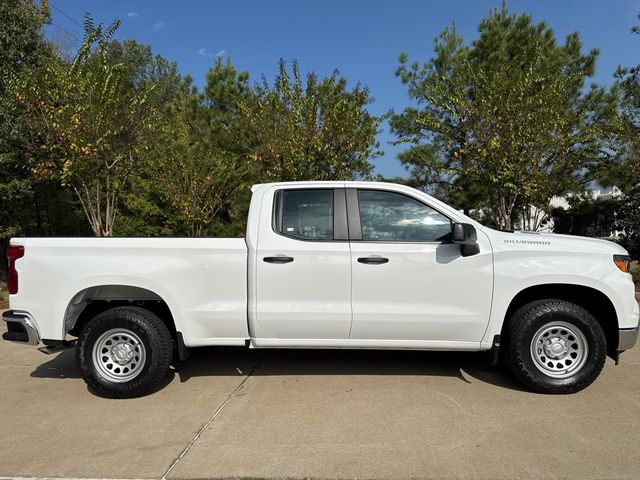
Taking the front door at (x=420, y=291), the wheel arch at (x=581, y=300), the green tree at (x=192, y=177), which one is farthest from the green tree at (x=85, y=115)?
the wheel arch at (x=581, y=300)

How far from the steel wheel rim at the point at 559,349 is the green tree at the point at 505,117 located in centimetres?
623

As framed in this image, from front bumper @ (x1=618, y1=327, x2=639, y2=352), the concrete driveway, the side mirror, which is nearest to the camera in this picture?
the concrete driveway

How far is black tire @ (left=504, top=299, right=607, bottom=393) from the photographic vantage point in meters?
4.23

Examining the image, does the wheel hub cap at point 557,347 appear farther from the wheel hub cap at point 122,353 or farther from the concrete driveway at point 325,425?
the wheel hub cap at point 122,353

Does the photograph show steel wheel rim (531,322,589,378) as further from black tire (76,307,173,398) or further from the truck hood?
black tire (76,307,173,398)

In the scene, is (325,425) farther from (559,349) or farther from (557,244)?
(557,244)

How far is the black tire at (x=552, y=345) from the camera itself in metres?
4.23

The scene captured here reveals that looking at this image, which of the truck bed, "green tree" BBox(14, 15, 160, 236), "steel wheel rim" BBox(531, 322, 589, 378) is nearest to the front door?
"steel wheel rim" BBox(531, 322, 589, 378)

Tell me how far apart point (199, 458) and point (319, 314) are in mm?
1518

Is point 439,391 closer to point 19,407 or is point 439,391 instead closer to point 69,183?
point 19,407

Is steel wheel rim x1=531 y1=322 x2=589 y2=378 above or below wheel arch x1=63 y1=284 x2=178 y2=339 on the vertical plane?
below

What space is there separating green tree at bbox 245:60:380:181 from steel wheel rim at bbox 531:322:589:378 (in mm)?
7348

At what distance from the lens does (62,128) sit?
9328 mm

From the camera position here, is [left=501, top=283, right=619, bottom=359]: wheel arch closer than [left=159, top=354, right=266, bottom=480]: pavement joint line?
No
